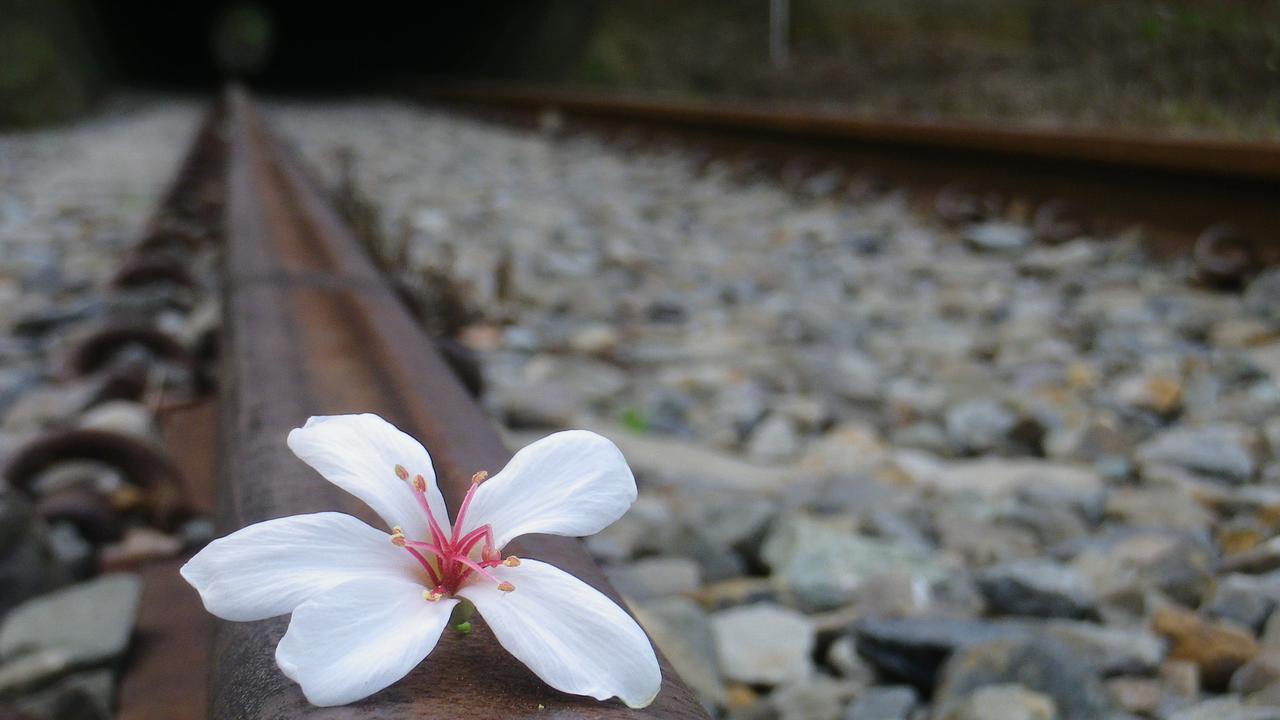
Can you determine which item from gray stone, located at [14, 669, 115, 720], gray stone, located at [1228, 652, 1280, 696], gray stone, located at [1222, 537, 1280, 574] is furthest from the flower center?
gray stone, located at [1222, 537, 1280, 574]

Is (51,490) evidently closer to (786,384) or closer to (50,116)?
(786,384)

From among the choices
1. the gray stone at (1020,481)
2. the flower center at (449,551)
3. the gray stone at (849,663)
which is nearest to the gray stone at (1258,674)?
the gray stone at (849,663)

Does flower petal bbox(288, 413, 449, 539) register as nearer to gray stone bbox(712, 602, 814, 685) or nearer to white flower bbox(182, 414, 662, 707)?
white flower bbox(182, 414, 662, 707)

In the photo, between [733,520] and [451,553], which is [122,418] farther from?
[451,553]

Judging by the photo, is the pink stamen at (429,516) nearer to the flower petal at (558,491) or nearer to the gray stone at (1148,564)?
the flower petal at (558,491)

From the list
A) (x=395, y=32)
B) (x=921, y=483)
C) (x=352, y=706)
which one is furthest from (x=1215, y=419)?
(x=395, y=32)
